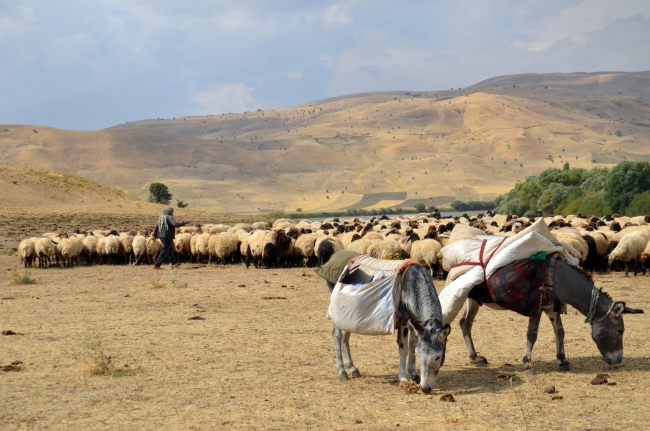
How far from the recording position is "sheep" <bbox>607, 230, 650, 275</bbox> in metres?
17.2

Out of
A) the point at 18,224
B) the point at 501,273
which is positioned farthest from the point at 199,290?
the point at 18,224

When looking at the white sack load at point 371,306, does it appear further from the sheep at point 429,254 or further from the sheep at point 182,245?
the sheep at point 182,245

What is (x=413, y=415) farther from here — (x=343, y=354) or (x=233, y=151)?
(x=233, y=151)

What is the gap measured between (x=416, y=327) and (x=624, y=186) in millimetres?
37851

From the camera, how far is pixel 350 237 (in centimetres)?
2161

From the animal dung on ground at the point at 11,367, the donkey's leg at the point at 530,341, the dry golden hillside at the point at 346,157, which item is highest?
the dry golden hillside at the point at 346,157

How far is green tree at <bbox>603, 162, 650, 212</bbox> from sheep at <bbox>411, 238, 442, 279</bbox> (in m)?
26.6

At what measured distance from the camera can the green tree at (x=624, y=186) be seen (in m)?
40.6

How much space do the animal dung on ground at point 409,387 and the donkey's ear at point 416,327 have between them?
51 centimetres

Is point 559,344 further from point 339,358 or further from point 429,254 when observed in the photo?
point 429,254

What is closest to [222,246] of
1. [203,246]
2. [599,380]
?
[203,246]

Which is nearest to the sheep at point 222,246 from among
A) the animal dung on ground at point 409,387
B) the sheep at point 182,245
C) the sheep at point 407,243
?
the sheep at point 182,245

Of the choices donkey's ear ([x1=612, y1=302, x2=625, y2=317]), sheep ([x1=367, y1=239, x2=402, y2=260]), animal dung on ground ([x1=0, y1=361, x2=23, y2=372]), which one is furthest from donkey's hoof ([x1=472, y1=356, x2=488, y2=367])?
sheep ([x1=367, y1=239, x2=402, y2=260])

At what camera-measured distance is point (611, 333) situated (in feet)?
24.1
